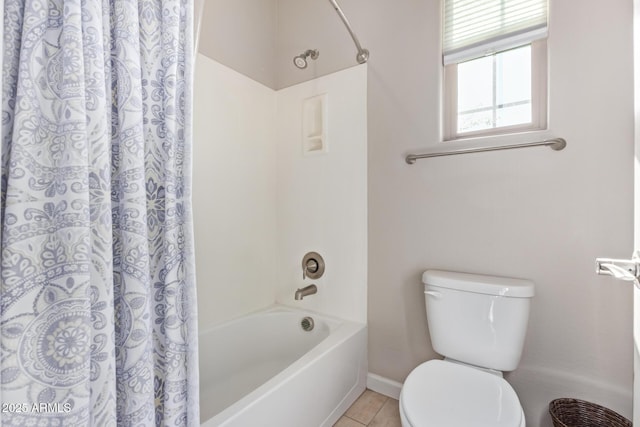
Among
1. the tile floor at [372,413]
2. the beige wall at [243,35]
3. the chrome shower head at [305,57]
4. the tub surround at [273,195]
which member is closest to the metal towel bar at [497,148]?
the tub surround at [273,195]

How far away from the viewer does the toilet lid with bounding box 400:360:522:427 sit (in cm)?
99

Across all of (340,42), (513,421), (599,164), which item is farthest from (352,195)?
(513,421)

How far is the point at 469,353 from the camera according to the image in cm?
136

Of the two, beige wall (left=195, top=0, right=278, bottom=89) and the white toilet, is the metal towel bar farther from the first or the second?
beige wall (left=195, top=0, right=278, bottom=89)

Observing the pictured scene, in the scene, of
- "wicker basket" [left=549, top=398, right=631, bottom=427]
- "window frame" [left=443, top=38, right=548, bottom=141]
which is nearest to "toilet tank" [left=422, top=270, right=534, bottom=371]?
"wicker basket" [left=549, top=398, right=631, bottom=427]

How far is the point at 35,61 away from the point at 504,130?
172 centimetres

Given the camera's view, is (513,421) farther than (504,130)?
No

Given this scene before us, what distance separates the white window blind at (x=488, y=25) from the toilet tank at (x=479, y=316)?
3.75 feet

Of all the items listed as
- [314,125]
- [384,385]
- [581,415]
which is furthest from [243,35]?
[581,415]

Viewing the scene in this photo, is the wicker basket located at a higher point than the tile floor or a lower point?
higher

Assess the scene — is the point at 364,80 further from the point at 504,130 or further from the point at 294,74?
the point at 504,130

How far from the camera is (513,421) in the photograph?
3.18ft

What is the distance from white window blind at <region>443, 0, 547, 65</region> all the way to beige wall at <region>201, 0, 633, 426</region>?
63 mm

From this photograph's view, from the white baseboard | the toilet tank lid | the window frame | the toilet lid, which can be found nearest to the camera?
the toilet lid
